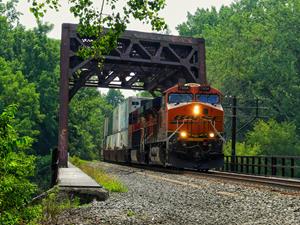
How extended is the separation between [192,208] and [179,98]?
1395 cm

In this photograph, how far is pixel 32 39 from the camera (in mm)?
59531

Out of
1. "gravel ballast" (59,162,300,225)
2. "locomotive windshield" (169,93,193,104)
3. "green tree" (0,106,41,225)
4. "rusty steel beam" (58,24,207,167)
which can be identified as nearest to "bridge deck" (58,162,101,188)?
"gravel ballast" (59,162,300,225)

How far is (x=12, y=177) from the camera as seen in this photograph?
→ 846cm

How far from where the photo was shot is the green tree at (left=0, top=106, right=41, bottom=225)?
8180mm

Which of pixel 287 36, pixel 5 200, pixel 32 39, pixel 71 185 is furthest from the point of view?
pixel 32 39

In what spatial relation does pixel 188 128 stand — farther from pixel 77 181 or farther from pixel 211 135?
pixel 77 181

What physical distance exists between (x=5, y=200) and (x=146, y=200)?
15.2 feet

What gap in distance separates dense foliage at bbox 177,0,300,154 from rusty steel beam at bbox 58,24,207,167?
672 inches

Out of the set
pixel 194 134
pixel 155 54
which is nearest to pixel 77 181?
pixel 194 134

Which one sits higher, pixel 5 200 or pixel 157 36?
pixel 157 36

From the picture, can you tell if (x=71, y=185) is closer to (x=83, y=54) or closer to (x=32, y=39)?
(x=83, y=54)

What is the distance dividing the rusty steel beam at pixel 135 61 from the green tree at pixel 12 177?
17.9 metres

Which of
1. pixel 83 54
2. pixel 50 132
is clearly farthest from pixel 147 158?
pixel 50 132

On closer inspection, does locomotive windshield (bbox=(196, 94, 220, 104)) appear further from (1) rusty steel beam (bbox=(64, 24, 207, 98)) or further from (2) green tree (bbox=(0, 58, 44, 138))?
(2) green tree (bbox=(0, 58, 44, 138))
